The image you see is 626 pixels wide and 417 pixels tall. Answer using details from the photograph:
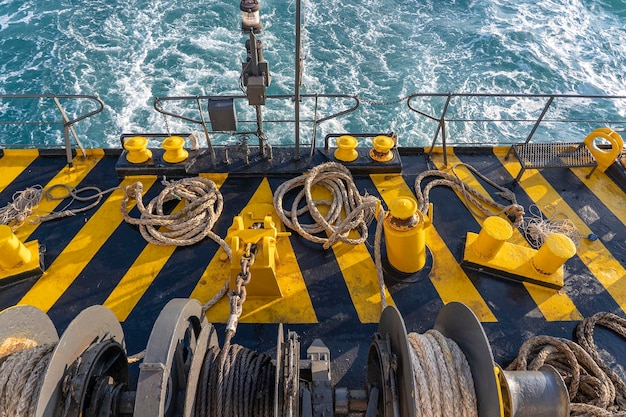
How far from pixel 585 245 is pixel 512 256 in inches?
44.8

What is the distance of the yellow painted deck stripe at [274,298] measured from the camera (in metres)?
4.55

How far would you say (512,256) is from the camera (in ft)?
16.5

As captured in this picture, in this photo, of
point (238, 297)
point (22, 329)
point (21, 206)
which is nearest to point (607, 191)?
point (238, 297)

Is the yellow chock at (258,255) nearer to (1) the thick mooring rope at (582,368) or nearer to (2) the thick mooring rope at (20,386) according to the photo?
(2) the thick mooring rope at (20,386)

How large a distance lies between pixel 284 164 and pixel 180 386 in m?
3.58

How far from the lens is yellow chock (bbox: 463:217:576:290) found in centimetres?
463

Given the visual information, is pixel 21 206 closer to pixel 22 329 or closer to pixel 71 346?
pixel 22 329

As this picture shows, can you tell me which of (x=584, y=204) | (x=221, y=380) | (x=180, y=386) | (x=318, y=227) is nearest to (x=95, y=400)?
(x=180, y=386)

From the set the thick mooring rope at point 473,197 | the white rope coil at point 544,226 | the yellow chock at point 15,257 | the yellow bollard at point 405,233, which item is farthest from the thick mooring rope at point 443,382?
the yellow chock at point 15,257

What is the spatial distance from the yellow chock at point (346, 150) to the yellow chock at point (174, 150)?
2.18 meters

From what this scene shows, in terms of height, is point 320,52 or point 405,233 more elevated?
point 405,233

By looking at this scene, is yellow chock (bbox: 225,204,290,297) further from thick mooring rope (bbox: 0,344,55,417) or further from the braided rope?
thick mooring rope (bbox: 0,344,55,417)

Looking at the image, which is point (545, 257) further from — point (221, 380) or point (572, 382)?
point (221, 380)

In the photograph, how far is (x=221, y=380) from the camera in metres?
3.02
